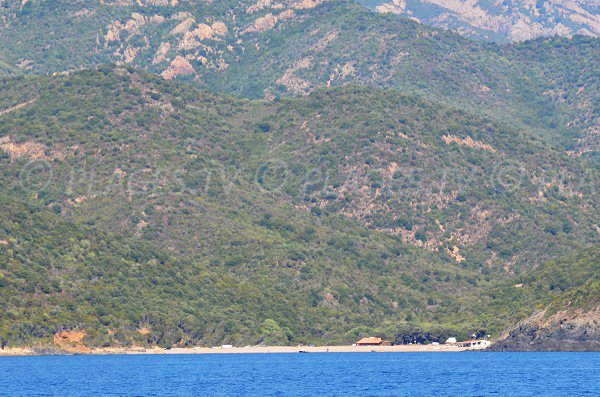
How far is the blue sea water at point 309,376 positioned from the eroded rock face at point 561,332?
1781mm

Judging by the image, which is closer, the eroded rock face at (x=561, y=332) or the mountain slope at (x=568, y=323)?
the mountain slope at (x=568, y=323)

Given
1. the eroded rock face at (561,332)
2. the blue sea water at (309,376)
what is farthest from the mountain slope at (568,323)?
the blue sea water at (309,376)

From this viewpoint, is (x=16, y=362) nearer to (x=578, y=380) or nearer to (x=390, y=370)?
(x=390, y=370)

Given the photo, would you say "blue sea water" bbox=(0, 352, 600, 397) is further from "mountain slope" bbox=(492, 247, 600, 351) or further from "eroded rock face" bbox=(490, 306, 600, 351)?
"mountain slope" bbox=(492, 247, 600, 351)

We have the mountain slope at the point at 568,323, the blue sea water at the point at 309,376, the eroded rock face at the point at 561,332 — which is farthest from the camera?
the eroded rock face at the point at 561,332

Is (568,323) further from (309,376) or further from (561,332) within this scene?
(309,376)

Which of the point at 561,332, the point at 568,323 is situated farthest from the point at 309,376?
the point at 561,332

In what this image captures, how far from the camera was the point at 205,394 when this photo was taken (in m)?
134

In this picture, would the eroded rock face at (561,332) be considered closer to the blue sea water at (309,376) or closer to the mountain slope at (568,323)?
the mountain slope at (568,323)

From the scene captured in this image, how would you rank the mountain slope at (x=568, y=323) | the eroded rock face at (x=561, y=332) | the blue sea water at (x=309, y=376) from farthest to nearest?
the eroded rock face at (x=561, y=332), the mountain slope at (x=568, y=323), the blue sea water at (x=309, y=376)

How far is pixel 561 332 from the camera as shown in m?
181

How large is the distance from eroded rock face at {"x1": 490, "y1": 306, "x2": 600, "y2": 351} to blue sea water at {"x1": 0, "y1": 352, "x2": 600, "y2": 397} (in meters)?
1.78

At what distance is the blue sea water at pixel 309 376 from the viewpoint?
136 meters

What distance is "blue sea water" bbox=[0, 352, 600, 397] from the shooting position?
13638cm
